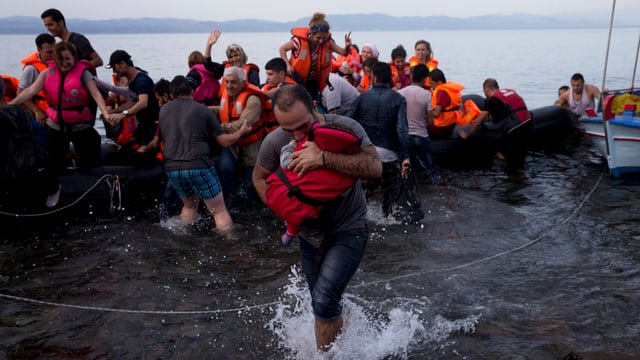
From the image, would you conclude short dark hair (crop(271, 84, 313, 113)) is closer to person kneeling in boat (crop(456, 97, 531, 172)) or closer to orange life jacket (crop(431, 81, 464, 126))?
orange life jacket (crop(431, 81, 464, 126))

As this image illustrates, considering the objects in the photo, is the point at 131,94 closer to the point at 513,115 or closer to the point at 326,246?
the point at 326,246

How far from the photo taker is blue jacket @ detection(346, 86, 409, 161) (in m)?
6.80

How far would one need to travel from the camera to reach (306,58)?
8242mm

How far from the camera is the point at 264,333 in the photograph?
4.67 m

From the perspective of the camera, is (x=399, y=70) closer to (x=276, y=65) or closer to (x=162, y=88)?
(x=276, y=65)

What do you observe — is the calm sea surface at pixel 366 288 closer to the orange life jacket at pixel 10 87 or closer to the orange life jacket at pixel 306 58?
the orange life jacket at pixel 10 87

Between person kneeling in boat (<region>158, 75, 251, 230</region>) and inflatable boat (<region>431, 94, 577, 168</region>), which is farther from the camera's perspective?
inflatable boat (<region>431, 94, 577, 168</region>)

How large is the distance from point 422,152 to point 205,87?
3.11 meters

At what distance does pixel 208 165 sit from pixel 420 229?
2580mm

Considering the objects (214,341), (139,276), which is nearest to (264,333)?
(214,341)

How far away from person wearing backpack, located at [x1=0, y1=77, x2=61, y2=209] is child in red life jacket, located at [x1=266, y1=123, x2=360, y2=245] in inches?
148

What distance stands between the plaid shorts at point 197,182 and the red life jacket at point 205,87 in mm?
1855

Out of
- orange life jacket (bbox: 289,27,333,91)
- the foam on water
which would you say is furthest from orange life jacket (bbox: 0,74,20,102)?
the foam on water

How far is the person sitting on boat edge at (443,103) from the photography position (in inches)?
376
